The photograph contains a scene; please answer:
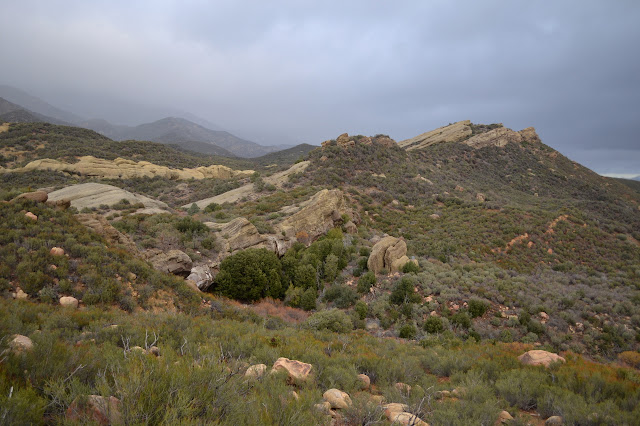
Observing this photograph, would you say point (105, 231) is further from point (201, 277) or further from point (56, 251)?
point (201, 277)

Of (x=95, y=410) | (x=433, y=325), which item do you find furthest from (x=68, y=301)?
(x=433, y=325)

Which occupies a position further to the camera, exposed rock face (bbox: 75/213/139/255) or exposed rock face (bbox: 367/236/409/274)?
exposed rock face (bbox: 367/236/409/274)

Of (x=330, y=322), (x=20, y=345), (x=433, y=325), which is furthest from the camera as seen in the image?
(x=433, y=325)

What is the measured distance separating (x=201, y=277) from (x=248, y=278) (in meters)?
1.95

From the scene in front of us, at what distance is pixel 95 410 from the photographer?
93.3 inches

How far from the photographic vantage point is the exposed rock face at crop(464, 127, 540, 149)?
53625 mm

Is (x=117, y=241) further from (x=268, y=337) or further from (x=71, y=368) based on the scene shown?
(x=71, y=368)

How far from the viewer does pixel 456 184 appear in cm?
3722

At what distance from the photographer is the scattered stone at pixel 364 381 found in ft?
15.3

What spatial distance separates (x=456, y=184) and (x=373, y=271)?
29.1 m

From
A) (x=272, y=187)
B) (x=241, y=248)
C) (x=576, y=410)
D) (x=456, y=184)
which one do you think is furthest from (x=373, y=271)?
(x=456, y=184)

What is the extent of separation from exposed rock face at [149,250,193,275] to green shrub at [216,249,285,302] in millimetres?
1442

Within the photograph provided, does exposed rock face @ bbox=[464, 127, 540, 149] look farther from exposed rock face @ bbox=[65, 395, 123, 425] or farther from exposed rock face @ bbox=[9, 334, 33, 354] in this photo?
exposed rock face @ bbox=[9, 334, 33, 354]

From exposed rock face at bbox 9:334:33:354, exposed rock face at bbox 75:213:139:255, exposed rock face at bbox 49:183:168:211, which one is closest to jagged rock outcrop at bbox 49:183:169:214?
exposed rock face at bbox 49:183:168:211
